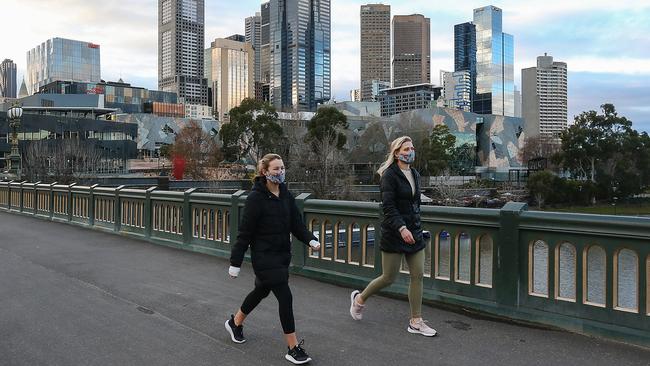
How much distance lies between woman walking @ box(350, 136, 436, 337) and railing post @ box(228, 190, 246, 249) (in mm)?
4616

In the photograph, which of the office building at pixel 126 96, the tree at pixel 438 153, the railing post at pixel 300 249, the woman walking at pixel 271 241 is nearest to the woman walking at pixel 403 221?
the woman walking at pixel 271 241

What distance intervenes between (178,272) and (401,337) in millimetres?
4631

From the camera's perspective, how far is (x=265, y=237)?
4.77 m

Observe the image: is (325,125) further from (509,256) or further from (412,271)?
(412,271)

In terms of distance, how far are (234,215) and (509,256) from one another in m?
5.23

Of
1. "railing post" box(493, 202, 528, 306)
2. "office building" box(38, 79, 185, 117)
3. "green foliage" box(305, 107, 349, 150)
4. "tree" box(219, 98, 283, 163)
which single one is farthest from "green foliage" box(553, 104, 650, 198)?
"office building" box(38, 79, 185, 117)

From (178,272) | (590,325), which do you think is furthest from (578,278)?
(178,272)

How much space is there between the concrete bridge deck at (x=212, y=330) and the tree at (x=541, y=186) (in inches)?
2914

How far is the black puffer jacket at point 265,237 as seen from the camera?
475cm

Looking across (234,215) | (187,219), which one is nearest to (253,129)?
(187,219)

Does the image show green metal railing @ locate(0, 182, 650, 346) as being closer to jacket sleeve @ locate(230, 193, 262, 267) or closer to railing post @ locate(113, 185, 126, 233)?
jacket sleeve @ locate(230, 193, 262, 267)

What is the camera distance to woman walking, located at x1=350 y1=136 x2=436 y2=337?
5.26 metres

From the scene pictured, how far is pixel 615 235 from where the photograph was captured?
17.1ft

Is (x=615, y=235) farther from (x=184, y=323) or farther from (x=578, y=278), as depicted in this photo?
(x=184, y=323)
